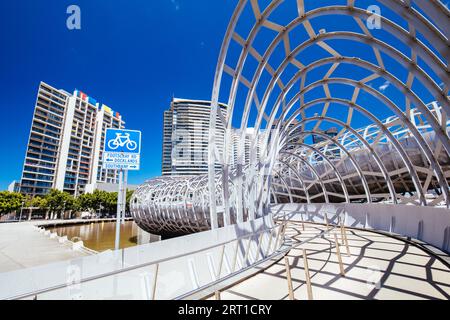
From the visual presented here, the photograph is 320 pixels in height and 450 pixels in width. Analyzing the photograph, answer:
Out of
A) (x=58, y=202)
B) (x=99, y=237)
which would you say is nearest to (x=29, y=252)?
(x=99, y=237)

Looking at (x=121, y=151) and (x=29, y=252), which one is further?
(x=29, y=252)

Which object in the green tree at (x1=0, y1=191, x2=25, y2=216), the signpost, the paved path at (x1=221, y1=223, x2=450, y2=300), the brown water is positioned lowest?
the brown water

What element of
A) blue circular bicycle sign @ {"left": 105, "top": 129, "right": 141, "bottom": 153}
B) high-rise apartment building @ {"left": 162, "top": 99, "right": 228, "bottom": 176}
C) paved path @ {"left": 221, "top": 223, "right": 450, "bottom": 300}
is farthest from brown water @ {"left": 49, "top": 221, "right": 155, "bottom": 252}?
high-rise apartment building @ {"left": 162, "top": 99, "right": 228, "bottom": 176}

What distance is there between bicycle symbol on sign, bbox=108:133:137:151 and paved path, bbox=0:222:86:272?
65.7 feet

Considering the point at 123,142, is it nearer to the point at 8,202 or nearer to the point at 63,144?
the point at 8,202

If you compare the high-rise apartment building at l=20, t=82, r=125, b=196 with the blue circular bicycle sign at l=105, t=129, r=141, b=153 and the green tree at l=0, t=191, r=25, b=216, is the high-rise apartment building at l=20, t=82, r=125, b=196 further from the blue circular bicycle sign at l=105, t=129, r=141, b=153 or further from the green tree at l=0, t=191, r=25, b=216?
the blue circular bicycle sign at l=105, t=129, r=141, b=153

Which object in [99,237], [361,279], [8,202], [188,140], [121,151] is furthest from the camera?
[188,140]

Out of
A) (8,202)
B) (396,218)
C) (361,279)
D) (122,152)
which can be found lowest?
(361,279)

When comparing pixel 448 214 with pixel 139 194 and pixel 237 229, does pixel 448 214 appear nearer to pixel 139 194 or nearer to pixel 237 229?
pixel 237 229

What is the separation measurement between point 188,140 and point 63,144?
2340 inches

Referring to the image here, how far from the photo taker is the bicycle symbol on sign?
759cm

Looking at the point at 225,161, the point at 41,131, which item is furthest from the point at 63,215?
the point at 225,161

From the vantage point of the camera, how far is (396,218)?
45.6 feet

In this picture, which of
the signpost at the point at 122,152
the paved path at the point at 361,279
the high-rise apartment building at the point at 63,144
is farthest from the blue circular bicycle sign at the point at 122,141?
the high-rise apartment building at the point at 63,144
